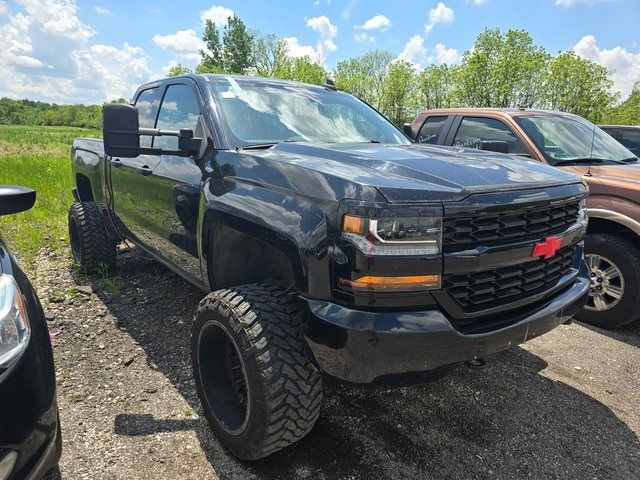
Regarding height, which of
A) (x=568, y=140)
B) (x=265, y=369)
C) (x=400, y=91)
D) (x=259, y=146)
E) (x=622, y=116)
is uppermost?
(x=400, y=91)

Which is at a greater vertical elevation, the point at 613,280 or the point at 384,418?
the point at 613,280

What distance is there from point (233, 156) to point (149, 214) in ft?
4.51

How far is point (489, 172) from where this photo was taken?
2104 mm

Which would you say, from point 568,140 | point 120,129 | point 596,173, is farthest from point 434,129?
point 120,129

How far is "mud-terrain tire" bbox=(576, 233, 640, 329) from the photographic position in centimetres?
378

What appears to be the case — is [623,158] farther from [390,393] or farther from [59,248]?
[59,248]

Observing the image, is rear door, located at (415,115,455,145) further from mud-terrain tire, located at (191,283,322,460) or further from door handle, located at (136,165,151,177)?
mud-terrain tire, located at (191,283,322,460)

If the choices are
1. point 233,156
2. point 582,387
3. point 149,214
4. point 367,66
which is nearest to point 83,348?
point 149,214

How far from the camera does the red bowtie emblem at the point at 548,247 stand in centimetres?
210

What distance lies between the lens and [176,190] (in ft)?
9.69

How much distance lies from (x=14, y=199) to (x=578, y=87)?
2957 cm

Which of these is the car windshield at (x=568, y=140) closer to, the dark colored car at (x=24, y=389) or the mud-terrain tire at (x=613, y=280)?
→ the mud-terrain tire at (x=613, y=280)

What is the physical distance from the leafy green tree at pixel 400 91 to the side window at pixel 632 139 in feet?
111

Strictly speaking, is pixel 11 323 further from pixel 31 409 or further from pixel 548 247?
pixel 548 247
